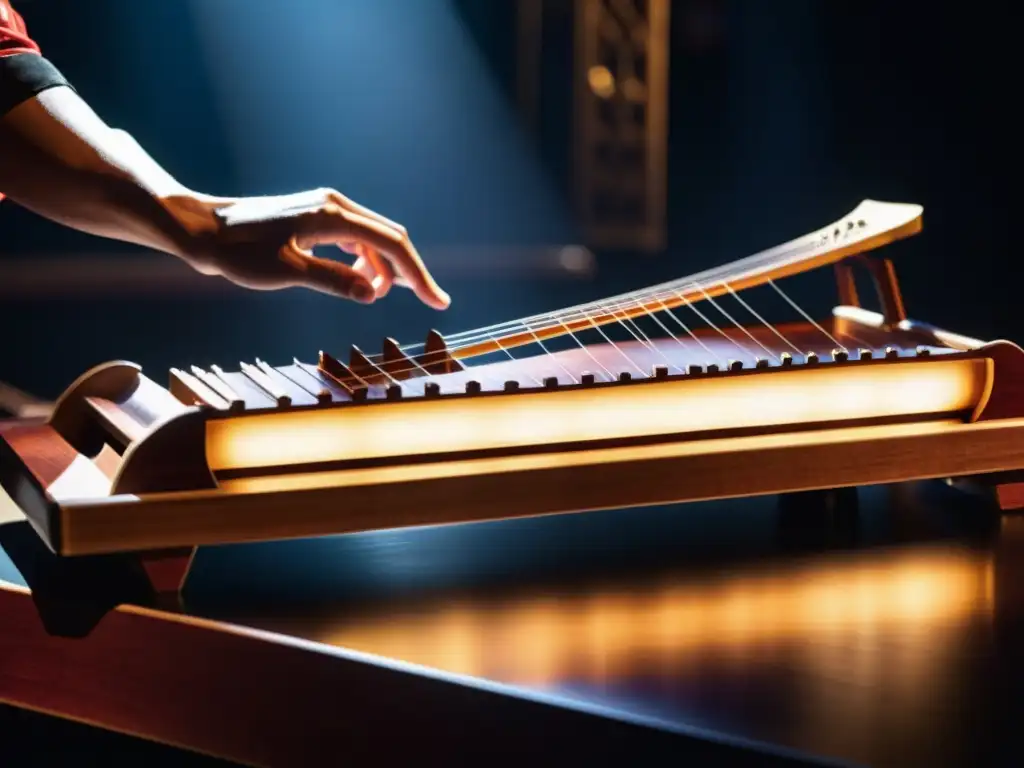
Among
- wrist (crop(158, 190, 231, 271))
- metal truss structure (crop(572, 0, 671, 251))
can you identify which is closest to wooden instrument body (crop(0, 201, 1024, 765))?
wrist (crop(158, 190, 231, 271))

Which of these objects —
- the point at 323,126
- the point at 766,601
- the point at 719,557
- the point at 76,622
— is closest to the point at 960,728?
the point at 766,601

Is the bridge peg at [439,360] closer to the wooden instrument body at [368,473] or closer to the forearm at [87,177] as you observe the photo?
the wooden instrument body at [368,473]

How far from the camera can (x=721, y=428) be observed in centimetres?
112

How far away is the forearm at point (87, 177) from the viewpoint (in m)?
1.07

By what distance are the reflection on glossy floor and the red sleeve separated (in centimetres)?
53

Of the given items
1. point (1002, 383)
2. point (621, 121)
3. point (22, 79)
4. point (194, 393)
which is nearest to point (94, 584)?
point (194, 393)

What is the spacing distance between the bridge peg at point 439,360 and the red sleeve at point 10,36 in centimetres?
42

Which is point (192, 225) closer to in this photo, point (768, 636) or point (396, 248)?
point (396, 248)

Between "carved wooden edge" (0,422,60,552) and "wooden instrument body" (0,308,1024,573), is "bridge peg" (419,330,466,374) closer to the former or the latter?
"wooden instrument body" (0,308,1024,573)

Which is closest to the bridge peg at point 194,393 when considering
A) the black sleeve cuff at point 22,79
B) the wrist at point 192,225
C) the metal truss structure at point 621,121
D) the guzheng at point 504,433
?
the guzheng at point 504,433

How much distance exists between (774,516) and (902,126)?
3.60 ft

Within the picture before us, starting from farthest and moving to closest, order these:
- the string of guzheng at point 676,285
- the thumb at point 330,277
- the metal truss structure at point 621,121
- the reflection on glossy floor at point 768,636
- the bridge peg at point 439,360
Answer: the metal truss structure at point 621,121 → the string of guzheng at point 676,285 → the bridge peg at point 439,360 → the thumb at point 330,277 → the reflection on glossy floor at point 768,636

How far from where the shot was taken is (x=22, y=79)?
1.07 meters

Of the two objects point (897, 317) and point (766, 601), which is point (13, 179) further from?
point (897, 317)
